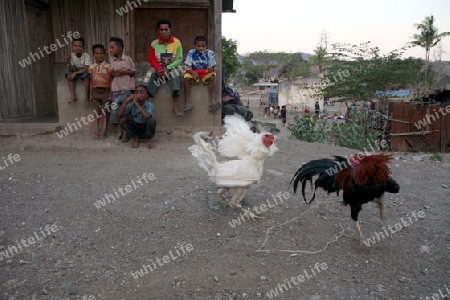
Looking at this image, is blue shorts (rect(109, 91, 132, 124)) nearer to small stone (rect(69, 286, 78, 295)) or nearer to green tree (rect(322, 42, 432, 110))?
small stone (rect(69, 286, 78, 295))

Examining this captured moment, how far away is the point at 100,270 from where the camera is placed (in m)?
3.21

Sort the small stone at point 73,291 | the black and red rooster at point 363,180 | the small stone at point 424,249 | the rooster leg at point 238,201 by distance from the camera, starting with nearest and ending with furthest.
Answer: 1. the small stone at point 73,291
2. the black and red rooster at point 363,180
3. the small stone at point 424,249
4. the rooster leg at point 238,201

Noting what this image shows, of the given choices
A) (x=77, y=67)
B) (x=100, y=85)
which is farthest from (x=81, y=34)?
(x=100, y=85)

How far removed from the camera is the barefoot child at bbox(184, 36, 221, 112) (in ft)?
23.6

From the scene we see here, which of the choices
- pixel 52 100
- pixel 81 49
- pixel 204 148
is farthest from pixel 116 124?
pixel 204 148

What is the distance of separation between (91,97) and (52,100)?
313 cm

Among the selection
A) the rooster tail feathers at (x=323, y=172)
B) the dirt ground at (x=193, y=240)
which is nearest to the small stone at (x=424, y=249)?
the dirt ground at (x=193, y=240)

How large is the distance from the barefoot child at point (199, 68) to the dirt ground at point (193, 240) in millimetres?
2026

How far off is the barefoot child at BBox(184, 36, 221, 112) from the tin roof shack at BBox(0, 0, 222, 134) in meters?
0.18

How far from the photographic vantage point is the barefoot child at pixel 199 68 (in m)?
7.20

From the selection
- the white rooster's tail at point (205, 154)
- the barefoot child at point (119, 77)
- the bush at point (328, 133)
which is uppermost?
the barefoot child at point (119, 77)

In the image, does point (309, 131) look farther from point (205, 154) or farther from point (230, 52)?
point (230, 52)

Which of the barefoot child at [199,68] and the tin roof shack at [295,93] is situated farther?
the tin roof shack at [295,93]

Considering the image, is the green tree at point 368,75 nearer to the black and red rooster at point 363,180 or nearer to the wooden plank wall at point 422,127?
the wooden plank wall at point 422,127
